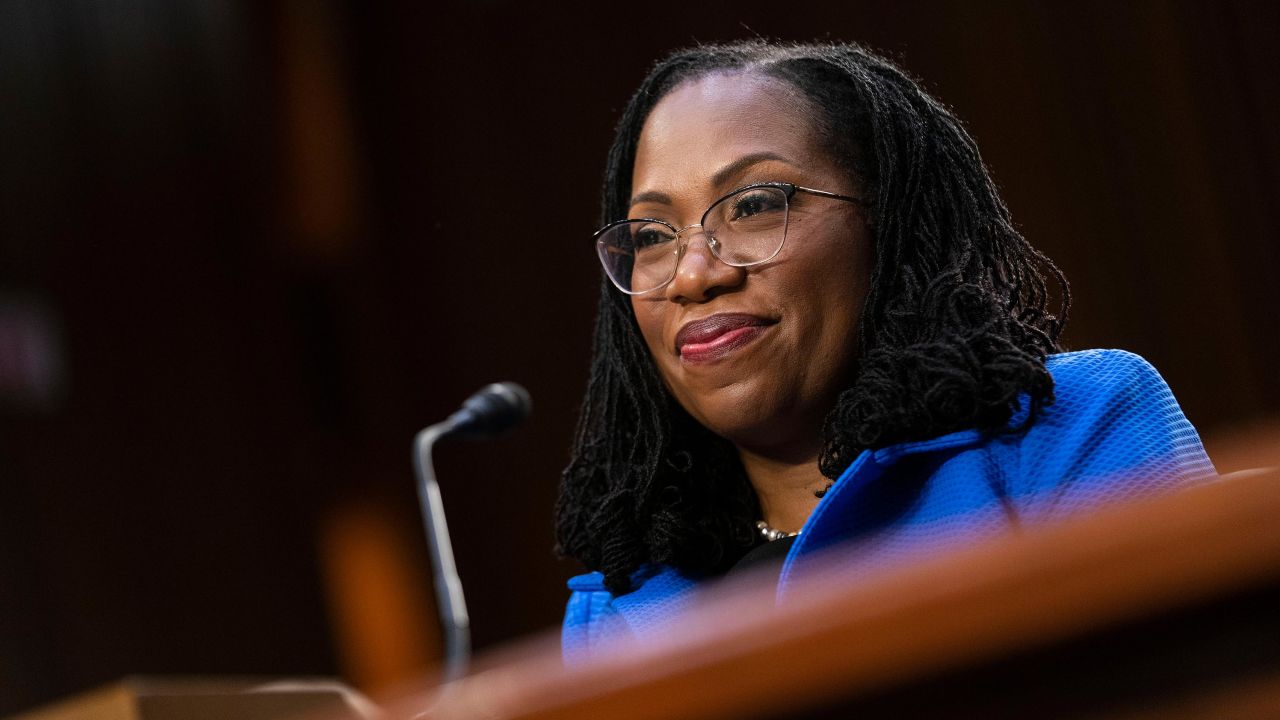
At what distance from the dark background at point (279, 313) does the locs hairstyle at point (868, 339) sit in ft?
6.05

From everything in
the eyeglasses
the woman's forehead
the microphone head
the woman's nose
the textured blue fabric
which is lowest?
the textured blue fabric

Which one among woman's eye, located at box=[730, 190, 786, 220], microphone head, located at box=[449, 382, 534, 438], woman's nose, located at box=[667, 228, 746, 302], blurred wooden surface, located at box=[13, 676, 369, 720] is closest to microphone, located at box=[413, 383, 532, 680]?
microphone head, located at box=[449, 382, 534, 438]

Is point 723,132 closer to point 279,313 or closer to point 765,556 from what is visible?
point 765,556

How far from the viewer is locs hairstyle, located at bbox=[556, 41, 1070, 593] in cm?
140

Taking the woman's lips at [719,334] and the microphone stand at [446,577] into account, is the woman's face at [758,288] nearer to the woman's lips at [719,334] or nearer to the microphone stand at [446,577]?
the woman's lips at [719,334]

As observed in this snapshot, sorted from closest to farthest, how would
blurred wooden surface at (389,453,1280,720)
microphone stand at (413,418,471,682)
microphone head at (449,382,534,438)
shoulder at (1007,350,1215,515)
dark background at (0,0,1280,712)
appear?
1. blurred wooden surface at (389,453,1280,720)
2. shoulder at (1007,350,1215,515)
3. microphone stand at (413,418,471,682)
4. microphone head at (449,382,534,438)
5. dark background at (0,0,1280,712)

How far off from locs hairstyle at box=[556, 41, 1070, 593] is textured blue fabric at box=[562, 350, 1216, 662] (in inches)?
1.1

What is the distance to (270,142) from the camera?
13.3ft

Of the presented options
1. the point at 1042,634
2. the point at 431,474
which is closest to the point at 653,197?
the point at 431,474

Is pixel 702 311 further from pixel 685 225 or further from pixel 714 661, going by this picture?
pixel 714 661

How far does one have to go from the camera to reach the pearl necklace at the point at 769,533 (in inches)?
63.9

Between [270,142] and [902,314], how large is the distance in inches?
118

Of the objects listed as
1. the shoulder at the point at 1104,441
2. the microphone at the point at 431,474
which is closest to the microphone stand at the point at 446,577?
the microphone at the point at 431,474

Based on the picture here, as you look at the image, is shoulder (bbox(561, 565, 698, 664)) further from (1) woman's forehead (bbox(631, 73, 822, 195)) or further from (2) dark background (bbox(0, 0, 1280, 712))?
(2) dark background (bbox(0, 0, 1280, 712))
